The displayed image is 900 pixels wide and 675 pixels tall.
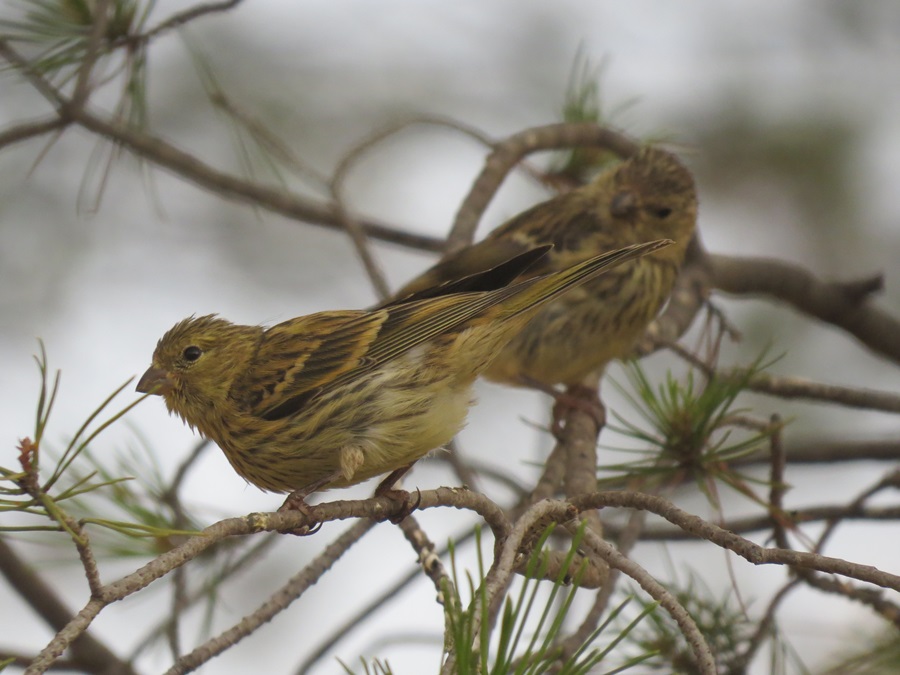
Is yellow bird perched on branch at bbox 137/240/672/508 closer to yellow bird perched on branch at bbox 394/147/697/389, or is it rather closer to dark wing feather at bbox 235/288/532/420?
dark wing feather at bbox 235/288/532/420

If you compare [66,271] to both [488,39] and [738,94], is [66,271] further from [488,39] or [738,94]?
[738,94]

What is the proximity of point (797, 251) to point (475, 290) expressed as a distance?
6404 millimetres

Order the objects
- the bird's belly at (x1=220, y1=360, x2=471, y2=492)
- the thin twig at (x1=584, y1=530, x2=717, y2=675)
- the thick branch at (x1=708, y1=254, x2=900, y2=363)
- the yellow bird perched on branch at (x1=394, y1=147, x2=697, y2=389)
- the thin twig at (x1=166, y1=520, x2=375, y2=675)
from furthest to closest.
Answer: the thick branch at (x1=708, y1=254, x2=900, y2=363) → the yellow bird perched on branch at (x1=394, y1=147, x2=697, y2=389) → the bird's belly at (x1=220, y1=360, x2=471, y2=492) → the thin twig at (x1=166, y1=520, x2=375, y2=675) → the thin twig at (x1=584, y1=530, x2=717, y2=675)

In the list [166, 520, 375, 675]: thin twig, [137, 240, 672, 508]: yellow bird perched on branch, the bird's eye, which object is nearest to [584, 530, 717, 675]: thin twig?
[166, 520, 375, 675]: thin twig

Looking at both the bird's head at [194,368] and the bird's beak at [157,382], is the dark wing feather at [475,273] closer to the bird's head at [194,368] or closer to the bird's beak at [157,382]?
the bird's head at [194,368]

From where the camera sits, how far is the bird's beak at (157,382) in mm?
3902

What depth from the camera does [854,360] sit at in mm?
8859

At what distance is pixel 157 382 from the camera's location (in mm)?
3904

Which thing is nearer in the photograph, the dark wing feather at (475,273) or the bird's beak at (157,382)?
the dark wing feather at (475,273)

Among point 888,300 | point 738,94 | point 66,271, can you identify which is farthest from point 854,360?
point 66,271

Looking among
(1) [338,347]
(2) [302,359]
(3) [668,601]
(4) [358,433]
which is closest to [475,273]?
(1) [338,347]

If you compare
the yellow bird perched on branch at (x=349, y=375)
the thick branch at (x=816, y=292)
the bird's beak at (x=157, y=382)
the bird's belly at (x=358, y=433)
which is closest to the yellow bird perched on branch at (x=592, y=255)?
the thick branch at (x=816, y=292)

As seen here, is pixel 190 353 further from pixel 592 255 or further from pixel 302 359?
pixel 592 255

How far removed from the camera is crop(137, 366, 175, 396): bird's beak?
3902 millimetres
